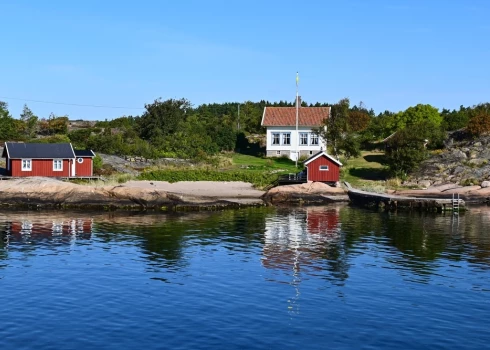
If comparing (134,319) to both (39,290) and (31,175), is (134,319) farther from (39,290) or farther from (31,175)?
(31,175)

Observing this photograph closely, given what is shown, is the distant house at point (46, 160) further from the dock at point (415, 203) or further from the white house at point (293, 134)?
the dock at point (415, 203)

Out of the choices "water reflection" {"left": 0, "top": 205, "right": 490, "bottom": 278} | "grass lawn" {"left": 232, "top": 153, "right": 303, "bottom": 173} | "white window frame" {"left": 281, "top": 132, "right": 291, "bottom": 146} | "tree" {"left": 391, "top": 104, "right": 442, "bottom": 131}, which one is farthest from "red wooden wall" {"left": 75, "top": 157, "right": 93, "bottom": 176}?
"tree" {"left": 391, "top": 104, "right": 442, "bottom": 131}

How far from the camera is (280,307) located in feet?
84.1

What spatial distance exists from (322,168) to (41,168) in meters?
29.1

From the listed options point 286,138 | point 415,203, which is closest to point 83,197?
point 415,203

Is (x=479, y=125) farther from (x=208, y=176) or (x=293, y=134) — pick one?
(x=208, y=176)

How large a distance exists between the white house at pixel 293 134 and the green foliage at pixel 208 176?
16.3m

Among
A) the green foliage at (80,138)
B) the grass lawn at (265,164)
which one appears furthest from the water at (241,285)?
the green foliage at (80,138)

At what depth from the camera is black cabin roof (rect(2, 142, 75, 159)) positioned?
209ft

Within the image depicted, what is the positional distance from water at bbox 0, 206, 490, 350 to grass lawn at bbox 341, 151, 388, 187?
23.0 meters

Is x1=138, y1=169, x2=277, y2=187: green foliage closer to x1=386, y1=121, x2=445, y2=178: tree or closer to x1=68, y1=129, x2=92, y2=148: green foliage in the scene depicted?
x1=386, y1=121, x2=445, y2=178: tree

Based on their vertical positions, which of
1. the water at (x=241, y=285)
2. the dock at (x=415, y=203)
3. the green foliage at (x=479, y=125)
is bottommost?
the water at (x=241, y=285)

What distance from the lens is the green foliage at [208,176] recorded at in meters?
65.8

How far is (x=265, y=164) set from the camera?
77938 mm
